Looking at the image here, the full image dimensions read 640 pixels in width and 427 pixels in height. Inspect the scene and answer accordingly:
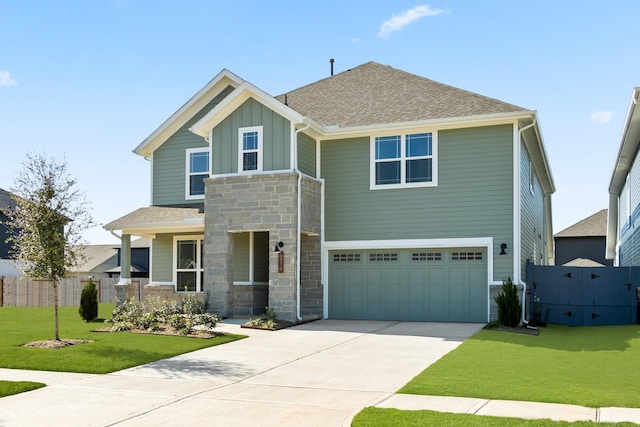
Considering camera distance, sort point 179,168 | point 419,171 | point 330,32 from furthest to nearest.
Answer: point 179,168 < point 419,171 < point 330,32

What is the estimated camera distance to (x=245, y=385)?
405 inches

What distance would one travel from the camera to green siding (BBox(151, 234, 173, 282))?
23.3 meters

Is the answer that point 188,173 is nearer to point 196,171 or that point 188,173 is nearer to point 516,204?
point 196,171

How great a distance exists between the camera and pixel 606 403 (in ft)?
27.6

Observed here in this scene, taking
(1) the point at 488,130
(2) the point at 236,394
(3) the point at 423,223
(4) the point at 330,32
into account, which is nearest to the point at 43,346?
(2) the point at 236,394

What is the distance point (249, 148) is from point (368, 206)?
376 centimetres

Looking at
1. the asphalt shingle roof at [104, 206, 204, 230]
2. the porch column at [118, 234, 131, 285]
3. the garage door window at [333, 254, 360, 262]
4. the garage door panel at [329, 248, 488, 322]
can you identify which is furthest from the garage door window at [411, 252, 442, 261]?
the porch column at [118, 234, 131, 285]

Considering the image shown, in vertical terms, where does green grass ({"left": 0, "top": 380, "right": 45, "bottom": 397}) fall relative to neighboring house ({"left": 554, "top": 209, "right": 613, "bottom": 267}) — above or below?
below

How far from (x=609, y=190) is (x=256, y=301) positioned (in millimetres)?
21064

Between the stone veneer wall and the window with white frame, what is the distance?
3.47 m

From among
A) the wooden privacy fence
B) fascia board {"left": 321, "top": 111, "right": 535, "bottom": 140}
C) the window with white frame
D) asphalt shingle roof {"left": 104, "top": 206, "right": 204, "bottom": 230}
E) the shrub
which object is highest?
fascia board {"left": 321, "top": 111, "right": 535, "bottom": 140}

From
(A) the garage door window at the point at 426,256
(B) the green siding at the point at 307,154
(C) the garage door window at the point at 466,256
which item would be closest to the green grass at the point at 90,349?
(B) the green siding at the point at 307,154

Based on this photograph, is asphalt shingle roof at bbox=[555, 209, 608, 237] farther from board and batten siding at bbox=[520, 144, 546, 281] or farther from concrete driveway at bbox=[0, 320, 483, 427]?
concrete driveway at bbox=[0, 320, 483, 427]

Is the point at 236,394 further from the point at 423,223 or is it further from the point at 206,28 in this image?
the point at 423,223
